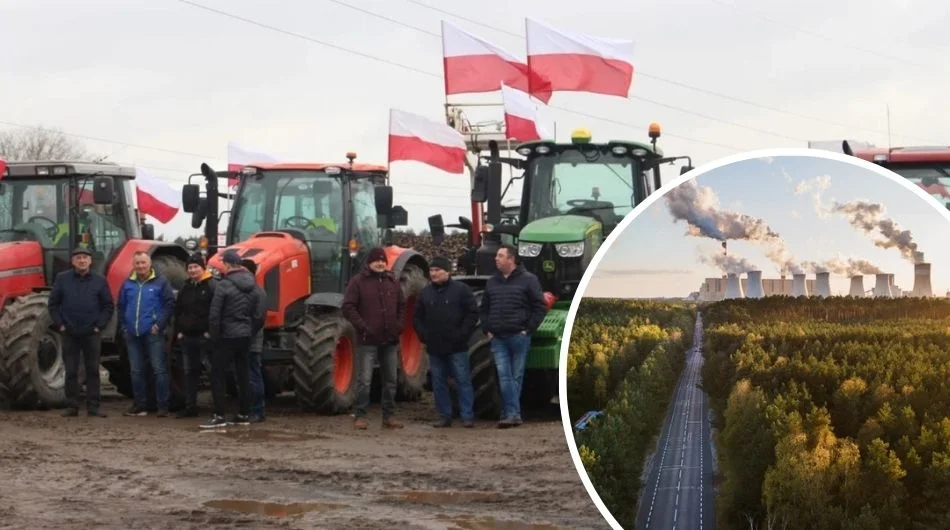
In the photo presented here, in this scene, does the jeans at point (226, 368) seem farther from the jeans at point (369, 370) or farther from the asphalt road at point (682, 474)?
the asphalt road at point (682, 474)

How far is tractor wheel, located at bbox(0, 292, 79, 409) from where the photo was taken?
12.9 metres

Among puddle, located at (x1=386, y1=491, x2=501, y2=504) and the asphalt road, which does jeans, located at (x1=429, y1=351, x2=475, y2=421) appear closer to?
puddle, located at (x1=386, y1=491, x2=501, y2=504)

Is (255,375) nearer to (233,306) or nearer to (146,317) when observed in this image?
(233,306)

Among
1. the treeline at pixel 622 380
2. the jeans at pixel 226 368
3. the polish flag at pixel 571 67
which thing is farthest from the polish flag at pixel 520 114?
the treeline at pixel 622 380

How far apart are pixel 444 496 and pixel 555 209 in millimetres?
4536

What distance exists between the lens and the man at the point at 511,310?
33.8ft

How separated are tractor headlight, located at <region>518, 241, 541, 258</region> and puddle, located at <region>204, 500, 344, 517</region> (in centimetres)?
407

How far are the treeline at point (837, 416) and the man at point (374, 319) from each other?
28.8ft

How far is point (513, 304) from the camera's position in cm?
1047

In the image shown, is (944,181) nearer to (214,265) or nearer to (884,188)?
(884,188)

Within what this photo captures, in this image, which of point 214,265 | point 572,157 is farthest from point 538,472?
point 214,265

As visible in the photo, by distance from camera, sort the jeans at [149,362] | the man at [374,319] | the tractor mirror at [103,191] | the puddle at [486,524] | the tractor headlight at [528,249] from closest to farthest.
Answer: the puddle at [486,524], the tractor headlight at [528,249], the man at [374,319], the jeans at [149,362], the tractor mirror at [103,191]

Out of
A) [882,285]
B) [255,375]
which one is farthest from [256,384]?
[882,285]

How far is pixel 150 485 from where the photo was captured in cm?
865
